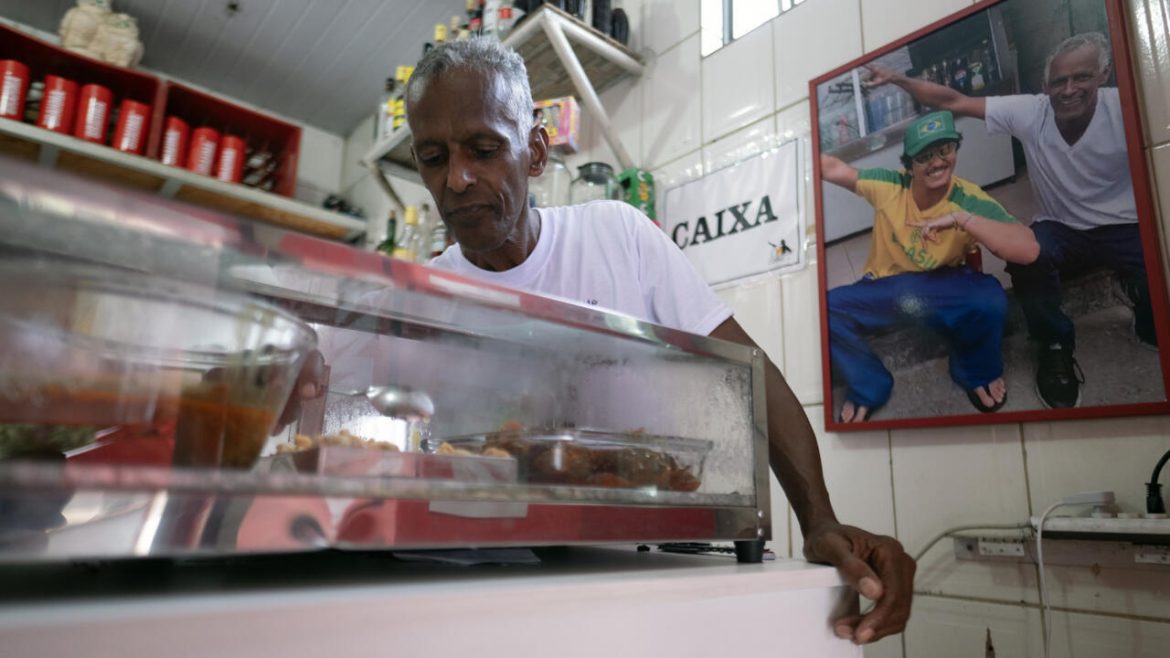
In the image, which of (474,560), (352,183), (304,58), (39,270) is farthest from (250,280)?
(352,183)

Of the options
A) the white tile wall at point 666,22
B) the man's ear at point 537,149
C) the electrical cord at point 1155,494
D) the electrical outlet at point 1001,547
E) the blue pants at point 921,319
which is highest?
the white tile wall at point 666,22

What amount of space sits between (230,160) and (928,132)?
2378mm

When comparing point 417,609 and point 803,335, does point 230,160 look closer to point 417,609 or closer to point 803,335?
point 803,335

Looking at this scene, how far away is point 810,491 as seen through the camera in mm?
796

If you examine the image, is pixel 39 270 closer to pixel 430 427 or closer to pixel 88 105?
pixel 430 427

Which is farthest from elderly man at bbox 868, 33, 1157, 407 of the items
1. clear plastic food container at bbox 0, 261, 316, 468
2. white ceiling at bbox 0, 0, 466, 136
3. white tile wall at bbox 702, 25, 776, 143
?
white ceiling at bbox 0, 0, 466, 136

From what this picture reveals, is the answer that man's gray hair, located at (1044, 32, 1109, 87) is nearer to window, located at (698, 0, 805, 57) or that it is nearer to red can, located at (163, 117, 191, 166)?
window, located at (698, 0, 805, 57)

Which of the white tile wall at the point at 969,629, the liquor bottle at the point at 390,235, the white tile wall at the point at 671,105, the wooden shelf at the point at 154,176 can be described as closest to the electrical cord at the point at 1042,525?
the white tile wall at the point at 969,629

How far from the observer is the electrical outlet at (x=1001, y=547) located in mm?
1040

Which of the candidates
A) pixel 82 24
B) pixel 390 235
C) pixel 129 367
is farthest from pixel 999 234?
pixel 82 24

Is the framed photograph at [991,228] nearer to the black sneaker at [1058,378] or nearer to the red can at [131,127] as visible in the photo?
the black sneaker at [1058,378]

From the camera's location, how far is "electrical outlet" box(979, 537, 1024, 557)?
1.04 metres

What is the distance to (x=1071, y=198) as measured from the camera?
1.08 m

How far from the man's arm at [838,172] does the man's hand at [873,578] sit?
90 cm
